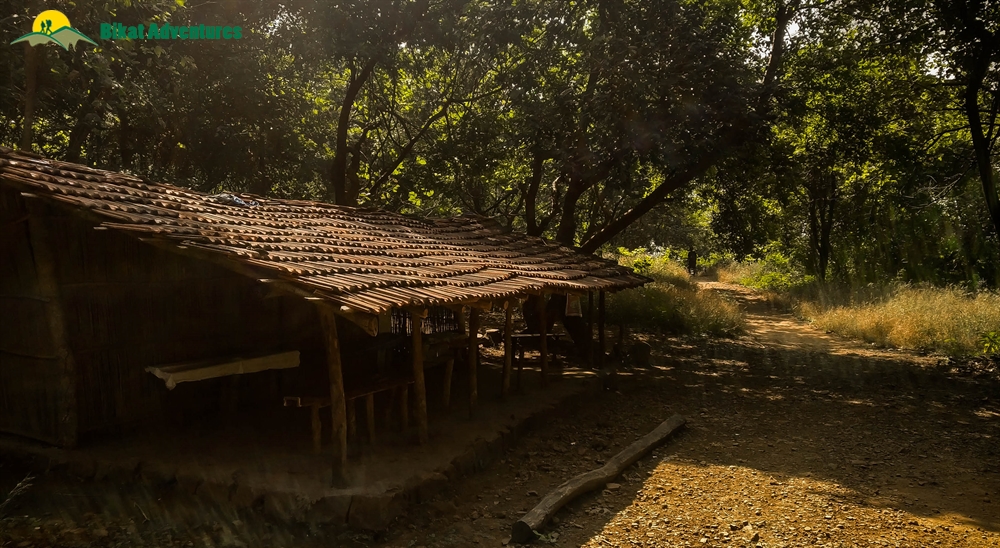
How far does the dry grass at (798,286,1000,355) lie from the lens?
13.5m

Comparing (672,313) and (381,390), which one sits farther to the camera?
(672,313)

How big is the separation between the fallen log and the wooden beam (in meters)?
4.30

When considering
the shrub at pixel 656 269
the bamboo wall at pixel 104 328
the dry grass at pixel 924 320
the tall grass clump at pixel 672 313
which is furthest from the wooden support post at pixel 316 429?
the shrub at pixel 656 269

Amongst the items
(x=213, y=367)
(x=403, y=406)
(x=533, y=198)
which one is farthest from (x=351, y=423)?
(x=533, y=198)

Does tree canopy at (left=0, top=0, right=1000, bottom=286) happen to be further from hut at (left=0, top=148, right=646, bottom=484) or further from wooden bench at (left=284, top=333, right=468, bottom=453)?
wooden bench at (left=284, top=333, right=468, bottom=453)

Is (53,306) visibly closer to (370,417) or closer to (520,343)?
(370,417)

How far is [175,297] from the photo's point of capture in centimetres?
682

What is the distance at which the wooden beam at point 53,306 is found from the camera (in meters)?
5.89

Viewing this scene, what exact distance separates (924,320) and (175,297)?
15165mm

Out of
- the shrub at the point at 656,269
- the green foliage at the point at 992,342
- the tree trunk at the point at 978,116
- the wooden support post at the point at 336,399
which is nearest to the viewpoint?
the wooden support post at the point at 336,399

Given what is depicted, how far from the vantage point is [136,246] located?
6523mm

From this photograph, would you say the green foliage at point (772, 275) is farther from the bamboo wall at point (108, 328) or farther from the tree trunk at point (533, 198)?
the bamboo wall at point (108, 328)

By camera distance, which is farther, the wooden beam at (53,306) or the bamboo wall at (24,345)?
the bamboo wall at (24,345)

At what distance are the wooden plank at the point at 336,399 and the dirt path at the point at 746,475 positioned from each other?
54cm
